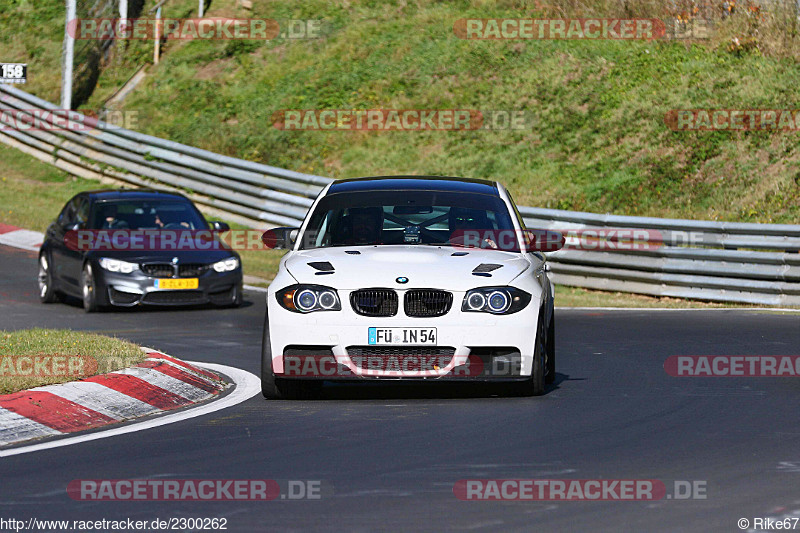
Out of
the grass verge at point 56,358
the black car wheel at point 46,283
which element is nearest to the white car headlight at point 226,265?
the black car wheel at point 46,283

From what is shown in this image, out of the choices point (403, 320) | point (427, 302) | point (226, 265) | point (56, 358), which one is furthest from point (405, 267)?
point (226, 265)

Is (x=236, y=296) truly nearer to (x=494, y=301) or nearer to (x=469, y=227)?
(x=469, y=227)

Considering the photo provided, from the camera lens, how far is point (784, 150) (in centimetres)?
2447

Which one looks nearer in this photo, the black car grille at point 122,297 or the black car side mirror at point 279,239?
the black car side mirror at point 279,239

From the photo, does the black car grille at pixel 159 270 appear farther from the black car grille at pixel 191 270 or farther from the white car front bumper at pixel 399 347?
the white car front bumper at pixel 399 347

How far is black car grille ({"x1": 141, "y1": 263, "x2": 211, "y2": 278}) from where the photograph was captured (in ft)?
59.5

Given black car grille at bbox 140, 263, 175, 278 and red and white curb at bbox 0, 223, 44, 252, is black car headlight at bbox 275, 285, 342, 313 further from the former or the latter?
red and white curb at bbox 0, 223, 44, 252

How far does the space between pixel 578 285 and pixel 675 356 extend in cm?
825

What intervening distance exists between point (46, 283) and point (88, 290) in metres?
1.27

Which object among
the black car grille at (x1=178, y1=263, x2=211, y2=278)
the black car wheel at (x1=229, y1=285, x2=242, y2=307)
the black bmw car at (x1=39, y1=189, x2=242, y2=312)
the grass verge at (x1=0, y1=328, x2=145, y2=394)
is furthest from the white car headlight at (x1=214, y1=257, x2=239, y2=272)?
the grass verge at (x1=0, y1=328, x2=145, y2=394)

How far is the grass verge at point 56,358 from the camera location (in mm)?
9781

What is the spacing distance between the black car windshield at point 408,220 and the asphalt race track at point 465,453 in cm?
111

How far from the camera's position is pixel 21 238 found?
83.4 ft

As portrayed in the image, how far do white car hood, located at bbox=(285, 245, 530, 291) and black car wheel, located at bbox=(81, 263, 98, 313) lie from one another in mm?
8045
